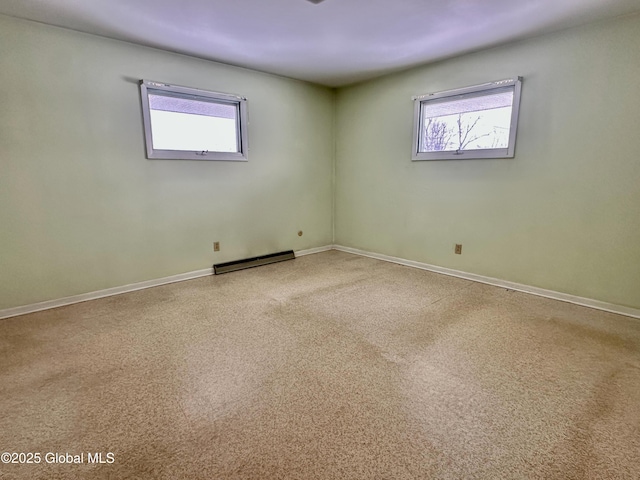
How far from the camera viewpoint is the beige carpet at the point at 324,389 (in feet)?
4.31

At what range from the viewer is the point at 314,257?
15.2ft

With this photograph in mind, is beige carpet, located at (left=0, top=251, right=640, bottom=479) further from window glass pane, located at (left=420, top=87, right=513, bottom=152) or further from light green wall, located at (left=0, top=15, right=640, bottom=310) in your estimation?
window glass pane, located at (left=420, top=87, right=513, bottom=152)

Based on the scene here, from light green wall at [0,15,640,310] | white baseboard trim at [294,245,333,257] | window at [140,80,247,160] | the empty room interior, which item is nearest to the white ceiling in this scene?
the empty room interior

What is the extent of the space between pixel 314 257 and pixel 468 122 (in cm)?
254

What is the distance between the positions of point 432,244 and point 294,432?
2.99 metres

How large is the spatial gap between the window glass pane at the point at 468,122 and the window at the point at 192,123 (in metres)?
2.21

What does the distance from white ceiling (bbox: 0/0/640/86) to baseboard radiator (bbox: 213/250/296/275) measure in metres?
2.29

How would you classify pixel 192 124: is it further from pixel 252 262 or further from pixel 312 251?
pixel 312 251

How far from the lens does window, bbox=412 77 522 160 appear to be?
10.4 feet

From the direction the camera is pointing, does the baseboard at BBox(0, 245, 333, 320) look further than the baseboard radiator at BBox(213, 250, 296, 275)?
No

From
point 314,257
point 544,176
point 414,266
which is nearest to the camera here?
point 544,176

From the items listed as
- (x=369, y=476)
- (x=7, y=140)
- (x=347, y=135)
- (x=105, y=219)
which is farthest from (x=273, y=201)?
A: (x=369, y=476)

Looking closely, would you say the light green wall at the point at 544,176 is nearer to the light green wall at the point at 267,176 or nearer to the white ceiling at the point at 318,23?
the light green wall at the point at 267,176

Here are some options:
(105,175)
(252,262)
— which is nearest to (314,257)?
(252,262)
